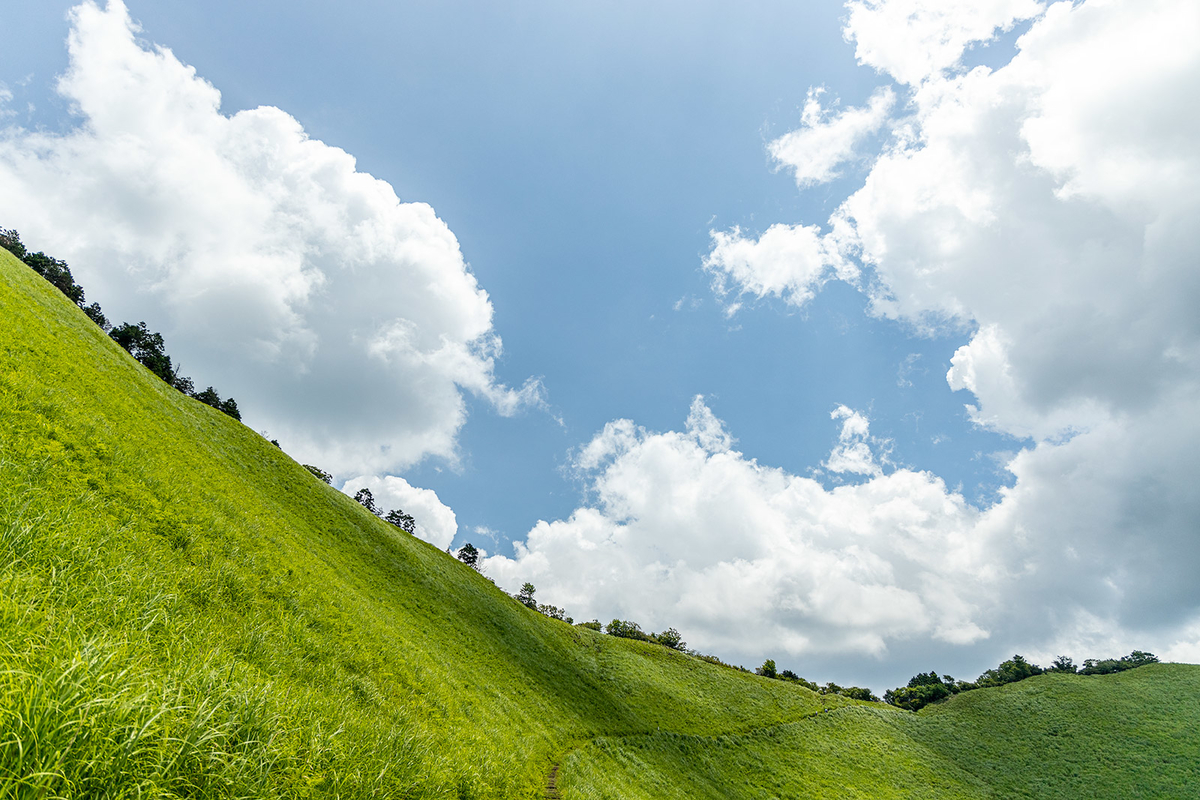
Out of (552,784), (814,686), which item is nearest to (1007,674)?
(814,686)

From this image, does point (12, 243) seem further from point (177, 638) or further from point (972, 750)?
point (972, 750)

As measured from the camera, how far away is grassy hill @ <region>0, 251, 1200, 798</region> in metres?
5.41

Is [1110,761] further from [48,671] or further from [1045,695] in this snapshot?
[48,671]

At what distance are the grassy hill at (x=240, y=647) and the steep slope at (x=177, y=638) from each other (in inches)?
2.5

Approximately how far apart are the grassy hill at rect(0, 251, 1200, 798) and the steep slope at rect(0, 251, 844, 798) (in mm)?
63

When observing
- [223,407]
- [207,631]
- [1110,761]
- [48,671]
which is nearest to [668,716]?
[207,631]

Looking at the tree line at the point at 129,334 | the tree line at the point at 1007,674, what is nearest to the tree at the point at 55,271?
the tree line at the point at 129,334

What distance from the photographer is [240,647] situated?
11.9m

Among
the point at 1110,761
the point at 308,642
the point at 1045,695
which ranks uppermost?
the point at 1045,695

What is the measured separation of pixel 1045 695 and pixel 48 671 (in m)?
137

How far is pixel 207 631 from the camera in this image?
36.7 ft

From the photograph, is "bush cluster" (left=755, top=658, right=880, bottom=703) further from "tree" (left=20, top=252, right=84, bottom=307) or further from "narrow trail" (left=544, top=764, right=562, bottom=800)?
"tree" (left=20, top=252, right=84, bottom=307)

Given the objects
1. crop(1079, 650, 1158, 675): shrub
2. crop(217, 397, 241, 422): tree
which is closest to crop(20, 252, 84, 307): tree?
crop(217, 397, 241, 422): tree

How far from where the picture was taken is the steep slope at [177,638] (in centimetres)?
495
